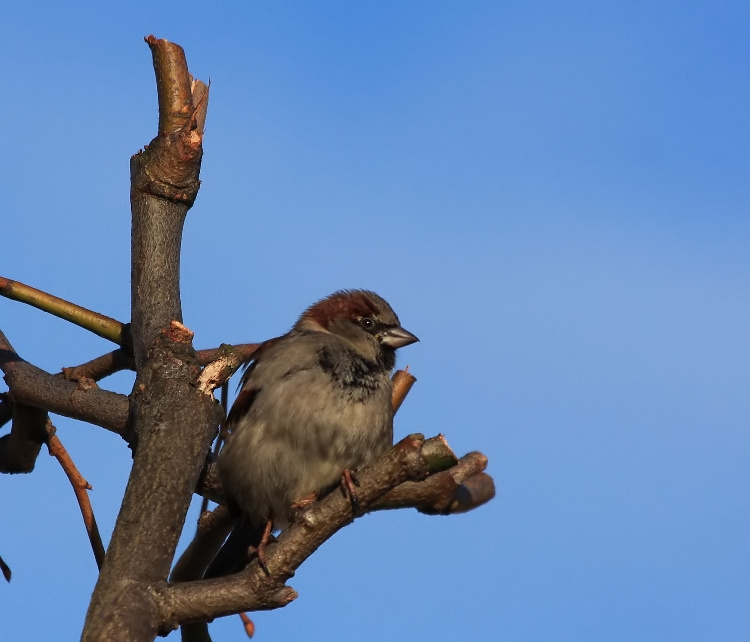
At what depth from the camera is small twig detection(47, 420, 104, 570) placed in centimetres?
321

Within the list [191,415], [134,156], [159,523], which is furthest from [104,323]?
[159,523]

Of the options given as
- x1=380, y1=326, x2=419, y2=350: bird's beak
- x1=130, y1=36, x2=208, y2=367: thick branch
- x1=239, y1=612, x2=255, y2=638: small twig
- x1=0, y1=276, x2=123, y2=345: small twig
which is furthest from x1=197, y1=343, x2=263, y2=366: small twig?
x1=239, y1=612, x2=255, y2=638: small twig

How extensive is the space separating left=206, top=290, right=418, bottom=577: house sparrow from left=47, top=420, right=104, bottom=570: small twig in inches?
27.8

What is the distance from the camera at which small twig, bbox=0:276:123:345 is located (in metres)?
3.49

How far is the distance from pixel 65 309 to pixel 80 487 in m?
0.66

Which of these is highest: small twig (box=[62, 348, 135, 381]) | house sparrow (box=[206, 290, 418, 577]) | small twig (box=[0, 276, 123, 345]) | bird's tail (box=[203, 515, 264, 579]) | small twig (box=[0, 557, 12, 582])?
small twig (box=[0, 276, 123, 345])

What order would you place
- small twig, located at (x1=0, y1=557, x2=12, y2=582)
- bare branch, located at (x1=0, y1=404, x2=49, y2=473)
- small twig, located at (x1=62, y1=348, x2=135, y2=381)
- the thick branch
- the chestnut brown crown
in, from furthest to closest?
the chestnut brown crown → small twig, located at (x1=62, y1=348, x2=135, y2=381) → bare branch, located at (x1=0, y1=404, x2=49, y2=473) → the thick branch → small twig, located at (x1=0, y1=557, x2=12, y2=582)

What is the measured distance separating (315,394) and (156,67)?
54.3 inches

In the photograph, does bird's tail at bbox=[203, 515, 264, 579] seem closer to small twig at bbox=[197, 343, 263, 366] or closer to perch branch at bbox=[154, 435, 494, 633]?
small twig at bbox=[197, 343, 263, 366]

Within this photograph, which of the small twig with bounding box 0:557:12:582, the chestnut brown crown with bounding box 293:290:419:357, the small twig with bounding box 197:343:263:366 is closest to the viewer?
the small twig with bounding box 197:343:263:366

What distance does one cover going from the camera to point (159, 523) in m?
2.77

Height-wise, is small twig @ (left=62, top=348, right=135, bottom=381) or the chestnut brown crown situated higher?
the chestnut brown crown

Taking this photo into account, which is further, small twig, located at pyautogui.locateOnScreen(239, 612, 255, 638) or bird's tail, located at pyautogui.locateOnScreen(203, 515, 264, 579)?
bird's tail, located at pyautogui.locateOnScreen(203, 515, 264, 579)

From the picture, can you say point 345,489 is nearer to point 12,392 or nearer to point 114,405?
point 114,405
